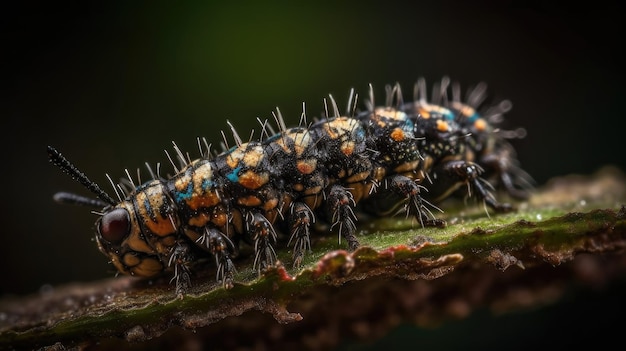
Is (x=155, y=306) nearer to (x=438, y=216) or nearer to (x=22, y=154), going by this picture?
(x=438, y=216)

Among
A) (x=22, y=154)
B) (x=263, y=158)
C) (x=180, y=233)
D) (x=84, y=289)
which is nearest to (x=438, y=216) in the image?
(x=263, y=158)

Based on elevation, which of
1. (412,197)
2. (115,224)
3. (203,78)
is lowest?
(412,197)

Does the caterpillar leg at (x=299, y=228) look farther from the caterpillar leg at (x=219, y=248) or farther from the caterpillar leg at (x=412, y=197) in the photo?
the caterpillar leg at (x=412, y=197)

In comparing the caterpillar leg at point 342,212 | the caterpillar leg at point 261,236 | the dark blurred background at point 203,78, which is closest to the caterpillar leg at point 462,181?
the caterpillar leg at point 342,212

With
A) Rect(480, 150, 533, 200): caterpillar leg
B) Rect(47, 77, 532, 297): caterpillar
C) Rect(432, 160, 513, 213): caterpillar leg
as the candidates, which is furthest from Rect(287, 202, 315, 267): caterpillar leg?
Rect(480, 150, 533, 200): caterpillar leg

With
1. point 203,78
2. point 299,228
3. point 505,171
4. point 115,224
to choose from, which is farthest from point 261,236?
point 203,78

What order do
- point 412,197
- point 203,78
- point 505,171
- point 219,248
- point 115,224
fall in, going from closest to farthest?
point 219,248
point 115,224
point 412,197
point 505,171
point 203,78

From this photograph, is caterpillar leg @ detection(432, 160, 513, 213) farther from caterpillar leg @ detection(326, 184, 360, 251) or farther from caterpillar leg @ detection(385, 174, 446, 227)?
caterpillar leg @ detection(326, 184, 360, 251)

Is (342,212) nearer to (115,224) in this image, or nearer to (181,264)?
(181,264)
